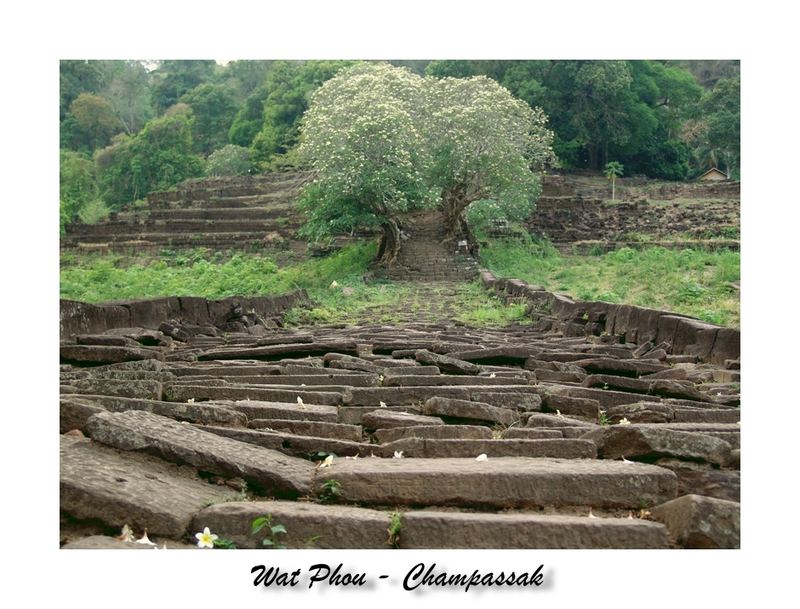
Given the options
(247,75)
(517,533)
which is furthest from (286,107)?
(517,533)

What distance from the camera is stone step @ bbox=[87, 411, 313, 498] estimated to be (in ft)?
10.4

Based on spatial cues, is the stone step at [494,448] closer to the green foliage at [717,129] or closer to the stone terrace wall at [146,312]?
the stone terrace wall at [146,312]

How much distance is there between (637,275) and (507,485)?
17.1 m

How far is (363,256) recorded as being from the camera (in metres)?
28.5

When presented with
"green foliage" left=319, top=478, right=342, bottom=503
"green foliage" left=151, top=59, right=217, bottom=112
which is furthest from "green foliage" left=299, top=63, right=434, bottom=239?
"green foliage" left=151, top=59, right=217, bottom=112

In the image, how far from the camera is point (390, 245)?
2709cm

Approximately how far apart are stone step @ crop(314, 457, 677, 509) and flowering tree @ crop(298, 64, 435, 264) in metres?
20.5

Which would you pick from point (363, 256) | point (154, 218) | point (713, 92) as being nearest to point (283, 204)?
point (154, 218)

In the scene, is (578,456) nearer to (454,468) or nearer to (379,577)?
(454,468)

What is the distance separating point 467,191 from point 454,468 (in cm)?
2557

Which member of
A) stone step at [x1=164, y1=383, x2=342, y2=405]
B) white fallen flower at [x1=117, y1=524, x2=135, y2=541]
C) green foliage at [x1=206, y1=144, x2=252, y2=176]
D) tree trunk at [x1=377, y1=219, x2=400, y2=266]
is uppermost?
green foliage at [x1=206, y1=144, x2=252, y2=176]

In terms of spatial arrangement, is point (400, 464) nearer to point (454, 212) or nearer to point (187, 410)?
point (187, 410)

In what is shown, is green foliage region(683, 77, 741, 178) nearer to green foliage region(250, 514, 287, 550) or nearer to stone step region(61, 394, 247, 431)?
stone step region(61, 394, 247, 431)

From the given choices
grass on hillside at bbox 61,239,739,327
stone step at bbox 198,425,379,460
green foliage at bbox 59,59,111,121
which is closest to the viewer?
stone step at bbox 198,425,379,460
